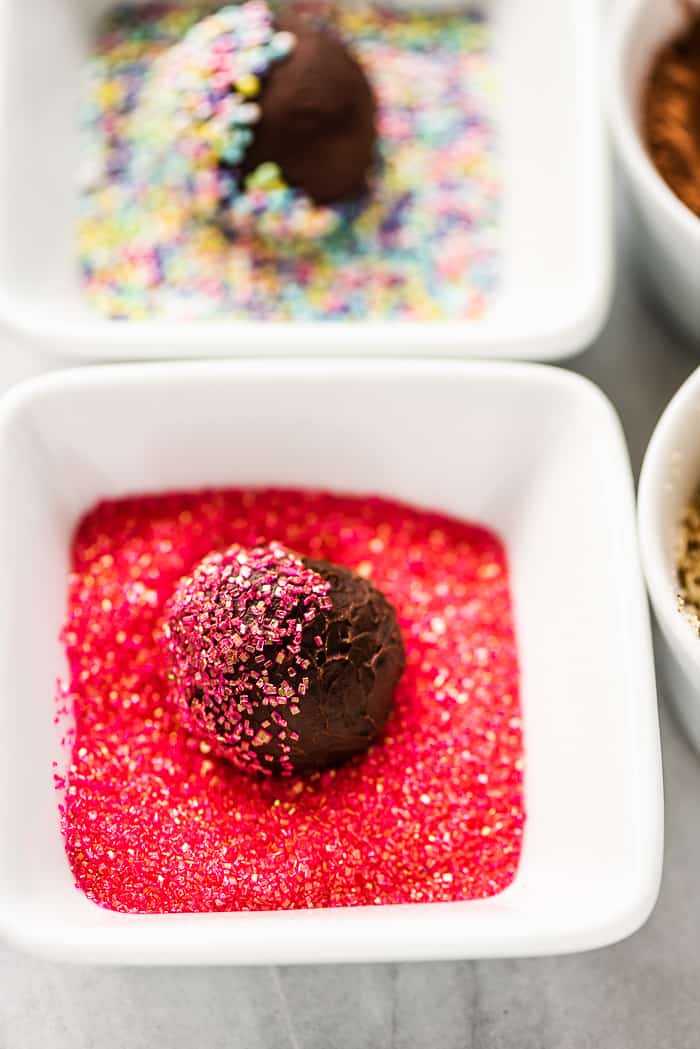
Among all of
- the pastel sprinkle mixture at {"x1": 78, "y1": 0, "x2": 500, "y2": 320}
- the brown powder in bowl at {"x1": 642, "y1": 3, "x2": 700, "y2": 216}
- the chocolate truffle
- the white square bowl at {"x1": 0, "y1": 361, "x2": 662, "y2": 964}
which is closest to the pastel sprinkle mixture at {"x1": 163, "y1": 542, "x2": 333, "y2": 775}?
the chocolate truffle

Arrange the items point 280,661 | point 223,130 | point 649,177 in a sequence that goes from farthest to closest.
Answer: point 223,130, point 649,177, point 280,661

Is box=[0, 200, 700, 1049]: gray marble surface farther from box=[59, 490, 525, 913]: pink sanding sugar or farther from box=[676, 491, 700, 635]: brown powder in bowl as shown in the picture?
box=[676, 491, 700, 635]: brown powder in bowl

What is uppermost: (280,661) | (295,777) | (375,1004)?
(280,661)

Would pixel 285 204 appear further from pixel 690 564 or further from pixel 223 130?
pixel 690 564

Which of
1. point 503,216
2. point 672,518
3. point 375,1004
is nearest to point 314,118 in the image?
point 503,216

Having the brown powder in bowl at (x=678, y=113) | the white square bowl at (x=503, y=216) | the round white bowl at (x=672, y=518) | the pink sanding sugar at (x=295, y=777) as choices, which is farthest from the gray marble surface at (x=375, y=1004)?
the brown powder in bowl at (x=678, y=113)

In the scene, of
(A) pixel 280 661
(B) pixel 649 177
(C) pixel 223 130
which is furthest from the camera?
(C) pixel 223 130

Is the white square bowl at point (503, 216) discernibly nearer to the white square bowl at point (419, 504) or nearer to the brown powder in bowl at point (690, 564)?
the white square bowl at point (419, 504)
